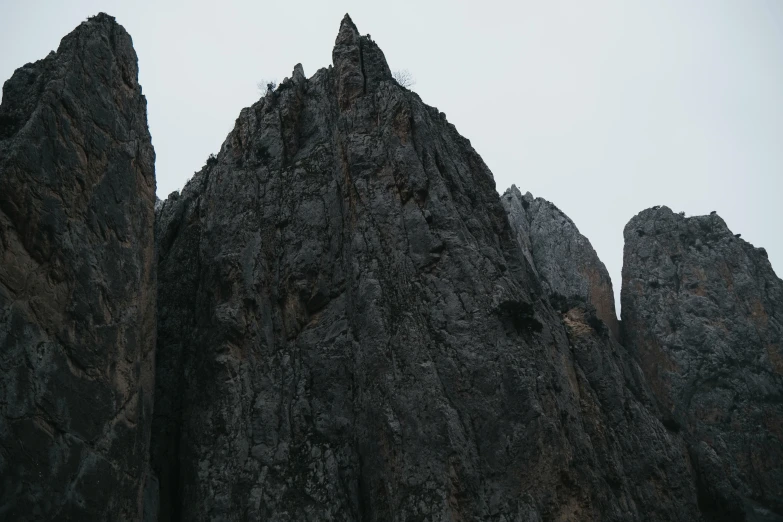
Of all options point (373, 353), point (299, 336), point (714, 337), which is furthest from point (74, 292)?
point (714, 337)

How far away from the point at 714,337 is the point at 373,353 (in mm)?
28822

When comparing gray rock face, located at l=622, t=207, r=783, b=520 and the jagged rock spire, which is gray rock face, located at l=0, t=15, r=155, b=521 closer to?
the jagged rock spire

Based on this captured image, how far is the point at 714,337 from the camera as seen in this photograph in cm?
4194

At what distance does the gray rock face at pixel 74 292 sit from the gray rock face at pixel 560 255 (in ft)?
99.5

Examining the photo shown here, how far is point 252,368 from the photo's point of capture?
2431cm

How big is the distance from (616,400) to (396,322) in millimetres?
11248

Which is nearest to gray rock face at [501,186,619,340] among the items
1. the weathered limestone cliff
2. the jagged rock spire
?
the weathered limestone cliff

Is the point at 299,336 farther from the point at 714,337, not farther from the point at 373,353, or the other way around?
the point at 714,337

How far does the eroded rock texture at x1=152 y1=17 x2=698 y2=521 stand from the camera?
69.5 feet

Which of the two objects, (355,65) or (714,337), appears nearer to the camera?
(355,65)

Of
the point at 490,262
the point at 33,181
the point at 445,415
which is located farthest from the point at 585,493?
the point at 33,181

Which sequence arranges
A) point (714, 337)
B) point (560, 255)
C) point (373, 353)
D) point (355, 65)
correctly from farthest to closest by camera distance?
point (560, 255) → point (714, 337) → point (355, 65) → point (373, 353)

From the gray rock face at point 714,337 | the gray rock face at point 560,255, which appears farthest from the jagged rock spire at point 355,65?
the gray rock face at point 714,337

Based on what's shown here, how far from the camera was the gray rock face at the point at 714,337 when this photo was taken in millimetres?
36406
